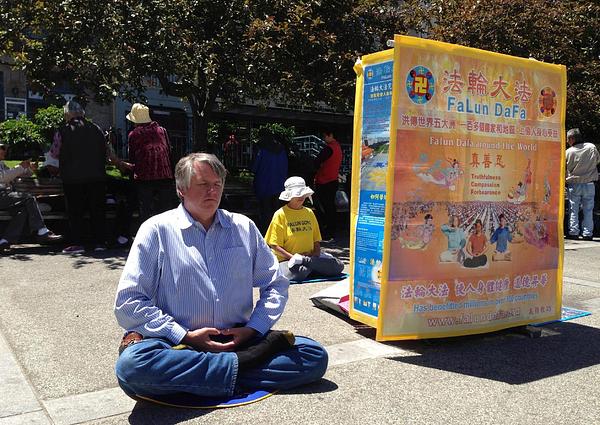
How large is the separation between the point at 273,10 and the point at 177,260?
7344 mm

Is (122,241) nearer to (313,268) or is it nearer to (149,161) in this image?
(149,161)

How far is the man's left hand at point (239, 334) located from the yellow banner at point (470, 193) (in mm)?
1185

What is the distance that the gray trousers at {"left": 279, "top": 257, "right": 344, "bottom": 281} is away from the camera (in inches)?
255

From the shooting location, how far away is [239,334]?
327cm

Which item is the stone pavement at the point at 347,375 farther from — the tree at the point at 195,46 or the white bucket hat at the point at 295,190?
the tree at the point at 195,46

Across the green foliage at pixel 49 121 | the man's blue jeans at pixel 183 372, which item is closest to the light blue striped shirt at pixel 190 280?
the man's blue jeans at pixel 183 372

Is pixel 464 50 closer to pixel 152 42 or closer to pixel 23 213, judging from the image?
pixel 152 42

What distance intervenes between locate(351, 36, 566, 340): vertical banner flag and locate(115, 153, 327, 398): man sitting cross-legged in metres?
1.02

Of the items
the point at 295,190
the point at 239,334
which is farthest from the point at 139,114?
the point at 239,334

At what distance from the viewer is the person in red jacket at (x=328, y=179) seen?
10.1 metres

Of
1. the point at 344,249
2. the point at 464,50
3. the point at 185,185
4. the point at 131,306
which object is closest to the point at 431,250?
the point at 464,50

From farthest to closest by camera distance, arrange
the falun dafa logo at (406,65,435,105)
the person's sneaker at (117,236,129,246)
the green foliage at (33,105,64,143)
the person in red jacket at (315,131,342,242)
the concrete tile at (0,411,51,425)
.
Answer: the green foliage at (33,105,64,143), the person in red jacket at (315,131,342,242), the person's sneaker at (117,236,129,246), the falun dafa logo at (406,65,435,105), the concrete tile at (0,411,51,425)

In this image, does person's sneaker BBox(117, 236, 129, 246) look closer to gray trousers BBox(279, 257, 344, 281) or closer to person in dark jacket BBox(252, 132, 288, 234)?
person in dark jacket BBox(252, 132, 288, 234)

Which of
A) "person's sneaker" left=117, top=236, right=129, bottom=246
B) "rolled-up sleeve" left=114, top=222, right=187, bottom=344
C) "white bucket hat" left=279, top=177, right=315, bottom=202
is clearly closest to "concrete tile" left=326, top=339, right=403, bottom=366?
"rolled-up sleeve" left=114, top=222, right=187, bottom=344
